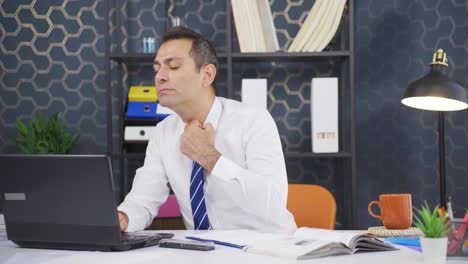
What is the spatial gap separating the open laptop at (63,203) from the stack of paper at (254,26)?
1.77 meters

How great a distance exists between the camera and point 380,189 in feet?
11.3

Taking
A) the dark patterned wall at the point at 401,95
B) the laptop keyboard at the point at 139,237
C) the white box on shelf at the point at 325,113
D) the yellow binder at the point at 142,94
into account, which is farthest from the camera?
the dark patterned wall at the point at 401,95

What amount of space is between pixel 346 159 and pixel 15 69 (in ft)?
6.19

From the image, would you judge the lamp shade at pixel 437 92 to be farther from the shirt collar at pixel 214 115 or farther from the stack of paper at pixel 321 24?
the shirt collar at pixel 214 115

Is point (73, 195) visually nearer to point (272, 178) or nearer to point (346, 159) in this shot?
point (272, 178)

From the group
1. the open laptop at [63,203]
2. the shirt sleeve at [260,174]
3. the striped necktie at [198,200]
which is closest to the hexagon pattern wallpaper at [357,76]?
the shirt sleeve at [260,174]

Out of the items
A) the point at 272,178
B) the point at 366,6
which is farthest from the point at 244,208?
the point at 366,6

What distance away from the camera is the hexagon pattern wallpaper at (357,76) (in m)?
3.44

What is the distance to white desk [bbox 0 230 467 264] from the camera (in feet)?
4.37

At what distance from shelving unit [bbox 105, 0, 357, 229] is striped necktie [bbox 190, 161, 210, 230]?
1069mm

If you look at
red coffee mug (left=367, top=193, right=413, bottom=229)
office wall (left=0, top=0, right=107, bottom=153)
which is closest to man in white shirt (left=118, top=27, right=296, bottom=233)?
red coffee mug (left=367, top=193, right=413, bottom=229)

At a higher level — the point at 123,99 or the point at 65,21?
the point at 65,21

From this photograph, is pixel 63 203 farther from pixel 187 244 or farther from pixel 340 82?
pixel 340 82

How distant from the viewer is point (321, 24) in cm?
316
